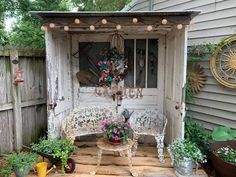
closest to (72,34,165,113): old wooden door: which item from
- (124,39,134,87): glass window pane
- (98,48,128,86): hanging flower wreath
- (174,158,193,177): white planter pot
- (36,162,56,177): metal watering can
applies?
(124,39,134,87): glass window pane

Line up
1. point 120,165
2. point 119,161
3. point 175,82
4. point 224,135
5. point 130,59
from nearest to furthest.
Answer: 1. point 224,135
2. point 120,165
3. point 119,161
4. point 175,82
5. point 130,59

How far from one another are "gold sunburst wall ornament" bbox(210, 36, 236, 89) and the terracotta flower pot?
0.81m

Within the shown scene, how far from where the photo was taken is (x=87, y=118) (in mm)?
3715

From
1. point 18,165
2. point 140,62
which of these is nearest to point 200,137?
point 140,62

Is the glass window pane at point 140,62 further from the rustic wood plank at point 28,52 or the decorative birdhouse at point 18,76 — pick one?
the decorative birdhouse at point 18,76

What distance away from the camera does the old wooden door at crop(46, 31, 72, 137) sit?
3.13m

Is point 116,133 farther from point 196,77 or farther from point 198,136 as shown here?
point 196,77

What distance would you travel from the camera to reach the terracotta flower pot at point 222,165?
8.50ft

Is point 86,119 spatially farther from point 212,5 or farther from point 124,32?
point 212,5

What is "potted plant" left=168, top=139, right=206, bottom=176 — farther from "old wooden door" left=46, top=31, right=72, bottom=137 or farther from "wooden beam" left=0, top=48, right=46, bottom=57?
"wooden beam" left=0, top=48, right=46, bottom=57

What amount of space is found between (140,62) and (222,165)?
2100mm

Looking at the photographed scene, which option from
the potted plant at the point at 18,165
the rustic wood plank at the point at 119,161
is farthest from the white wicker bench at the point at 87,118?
the potted plant at the point at 18,165

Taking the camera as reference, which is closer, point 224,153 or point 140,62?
point 224,153

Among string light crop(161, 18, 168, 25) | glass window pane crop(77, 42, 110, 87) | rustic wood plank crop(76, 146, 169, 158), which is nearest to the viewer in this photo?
string light crop(161, 18, 168, 25)
